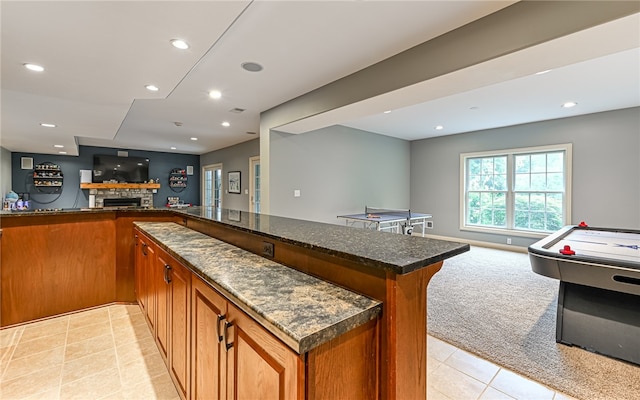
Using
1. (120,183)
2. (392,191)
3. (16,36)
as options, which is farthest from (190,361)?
(120,183)

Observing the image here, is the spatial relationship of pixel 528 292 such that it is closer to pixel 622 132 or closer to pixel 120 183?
pixel 622 132

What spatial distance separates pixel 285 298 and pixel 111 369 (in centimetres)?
183

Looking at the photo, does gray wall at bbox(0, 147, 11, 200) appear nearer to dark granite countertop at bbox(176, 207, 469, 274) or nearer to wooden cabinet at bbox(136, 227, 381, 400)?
Result: wooden cabinet at bbox(136, 227, 381, 400)

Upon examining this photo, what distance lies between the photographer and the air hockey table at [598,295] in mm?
1854

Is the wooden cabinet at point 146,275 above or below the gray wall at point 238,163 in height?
below

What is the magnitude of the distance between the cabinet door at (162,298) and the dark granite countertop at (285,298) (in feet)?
1.07

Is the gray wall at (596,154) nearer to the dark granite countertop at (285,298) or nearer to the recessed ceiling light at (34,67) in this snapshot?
the dark granite countertop at (285,298)

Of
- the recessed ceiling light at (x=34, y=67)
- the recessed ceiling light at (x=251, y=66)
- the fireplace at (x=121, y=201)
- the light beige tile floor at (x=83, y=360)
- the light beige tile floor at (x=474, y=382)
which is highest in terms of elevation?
the recessed ceiling light at (x=251, y=66)

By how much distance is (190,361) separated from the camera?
144 centimetres

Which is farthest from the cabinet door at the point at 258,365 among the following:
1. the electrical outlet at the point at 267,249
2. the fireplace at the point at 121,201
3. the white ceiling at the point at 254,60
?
the fireplace at the point at 121,201

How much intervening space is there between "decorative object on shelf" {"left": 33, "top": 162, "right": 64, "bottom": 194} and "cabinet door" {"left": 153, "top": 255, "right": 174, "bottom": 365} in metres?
7.96

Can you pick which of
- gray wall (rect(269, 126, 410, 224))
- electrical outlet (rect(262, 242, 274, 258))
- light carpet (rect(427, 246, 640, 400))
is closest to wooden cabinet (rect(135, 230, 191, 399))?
electrical outlet (rect(262, 242, 274, 258))

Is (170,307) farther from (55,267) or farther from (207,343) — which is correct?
(55,267)

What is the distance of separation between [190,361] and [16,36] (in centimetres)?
249
